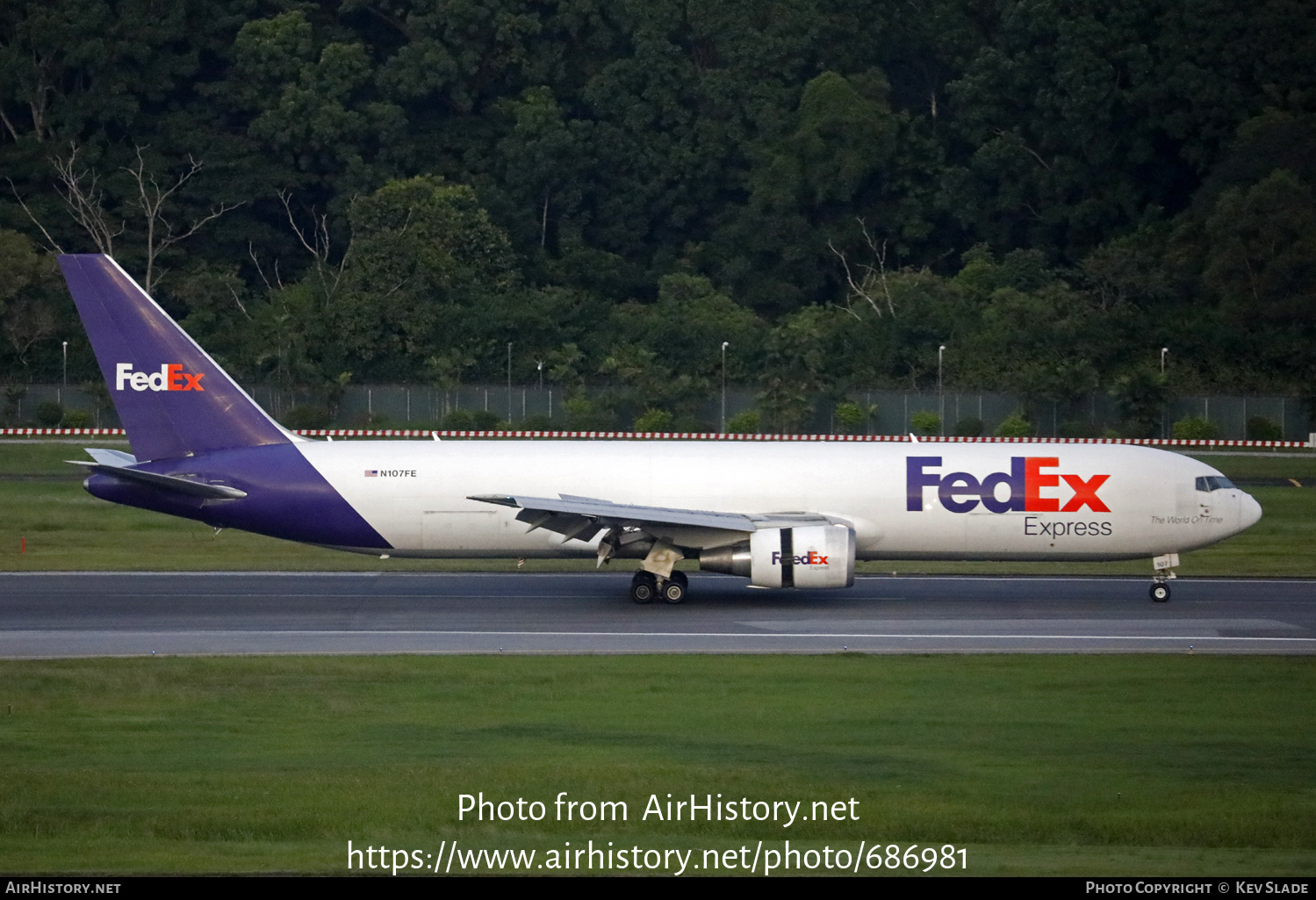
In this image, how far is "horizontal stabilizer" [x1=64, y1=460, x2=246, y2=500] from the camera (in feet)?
94.0

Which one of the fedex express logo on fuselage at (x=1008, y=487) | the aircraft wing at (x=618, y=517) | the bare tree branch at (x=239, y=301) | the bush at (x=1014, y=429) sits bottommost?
the aircraft wing at (x=618, y=517)

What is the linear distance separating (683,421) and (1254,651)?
41011mm

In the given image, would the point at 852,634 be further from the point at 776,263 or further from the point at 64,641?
the point at 776,263

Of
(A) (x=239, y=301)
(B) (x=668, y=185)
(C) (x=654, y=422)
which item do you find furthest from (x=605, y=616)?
(B) (x=668, y=185)

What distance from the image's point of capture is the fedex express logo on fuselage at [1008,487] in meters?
30.4

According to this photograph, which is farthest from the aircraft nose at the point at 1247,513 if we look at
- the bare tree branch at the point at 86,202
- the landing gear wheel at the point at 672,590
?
the bare tree branch at the point at 86,202

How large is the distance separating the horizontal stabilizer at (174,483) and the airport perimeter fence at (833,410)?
34.6 metres

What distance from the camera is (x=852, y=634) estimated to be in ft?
85.3

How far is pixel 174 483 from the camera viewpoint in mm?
28891

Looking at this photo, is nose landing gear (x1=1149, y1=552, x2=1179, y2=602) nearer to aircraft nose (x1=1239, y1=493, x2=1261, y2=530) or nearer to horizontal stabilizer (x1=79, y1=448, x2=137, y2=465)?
aircraft nose (x1=1239, y1=493, x2=1261, y2=530)

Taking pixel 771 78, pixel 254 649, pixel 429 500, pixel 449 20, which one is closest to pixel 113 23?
pixel 449 20

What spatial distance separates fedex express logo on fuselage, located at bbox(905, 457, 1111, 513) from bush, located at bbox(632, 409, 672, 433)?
31.6 m

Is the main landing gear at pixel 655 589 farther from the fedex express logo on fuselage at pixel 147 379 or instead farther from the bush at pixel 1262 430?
the bush at pixel 1262 430

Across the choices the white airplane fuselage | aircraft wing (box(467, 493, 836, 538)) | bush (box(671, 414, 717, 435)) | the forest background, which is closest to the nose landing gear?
the white airplane fuselage
